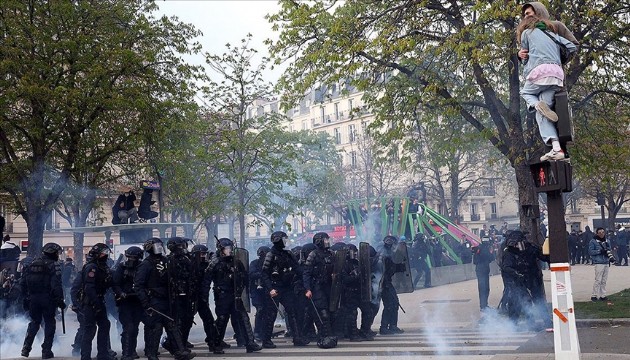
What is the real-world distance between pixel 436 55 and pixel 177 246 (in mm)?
7049

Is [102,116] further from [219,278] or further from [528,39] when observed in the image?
[528,39]

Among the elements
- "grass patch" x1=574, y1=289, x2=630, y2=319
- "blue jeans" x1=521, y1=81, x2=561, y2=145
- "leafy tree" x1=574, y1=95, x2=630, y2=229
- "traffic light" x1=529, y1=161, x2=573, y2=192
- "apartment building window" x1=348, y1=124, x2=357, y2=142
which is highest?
"apartment building window" x1=348, y1=124, x2=357, y2=142

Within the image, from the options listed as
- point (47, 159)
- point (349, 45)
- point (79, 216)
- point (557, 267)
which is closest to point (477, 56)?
point (349, 45)

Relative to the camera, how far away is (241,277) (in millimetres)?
12672

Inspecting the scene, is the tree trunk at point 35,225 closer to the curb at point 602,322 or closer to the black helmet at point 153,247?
the black helmet at point 153,247

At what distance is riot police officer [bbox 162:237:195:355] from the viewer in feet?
38.9

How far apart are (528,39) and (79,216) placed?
29.7 meters

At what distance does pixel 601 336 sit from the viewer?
39.9 feet

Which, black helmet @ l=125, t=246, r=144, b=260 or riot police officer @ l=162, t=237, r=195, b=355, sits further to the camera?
black helmet @ l=125, t=246, r=144, b=260

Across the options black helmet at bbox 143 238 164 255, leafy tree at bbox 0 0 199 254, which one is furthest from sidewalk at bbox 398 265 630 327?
leafy tree at bbox 0 0 199 254

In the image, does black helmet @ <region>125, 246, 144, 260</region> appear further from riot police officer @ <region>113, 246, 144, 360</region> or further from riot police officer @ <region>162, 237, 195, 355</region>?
riot police officer @ <region>162, 237, 195, 355</region>

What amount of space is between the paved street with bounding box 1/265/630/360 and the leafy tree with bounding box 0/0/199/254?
14.3 ft

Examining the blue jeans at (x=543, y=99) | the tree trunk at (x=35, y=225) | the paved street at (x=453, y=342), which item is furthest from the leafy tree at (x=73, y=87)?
the blue jeans at (x=543, y=99)

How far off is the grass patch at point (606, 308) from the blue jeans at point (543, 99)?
7.81 m
